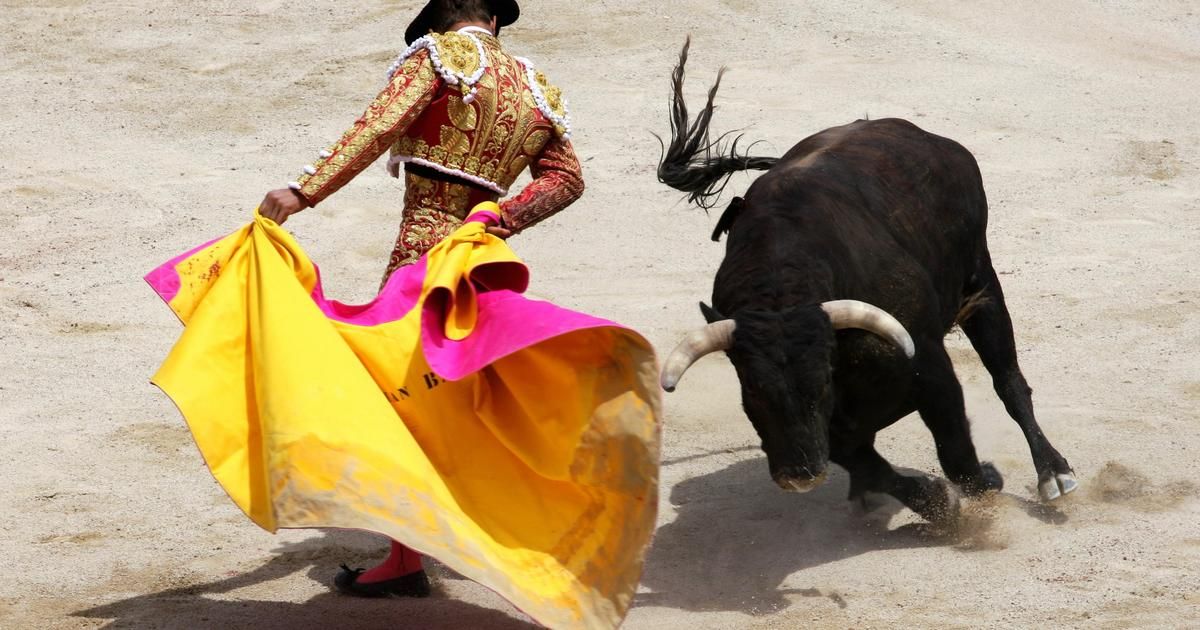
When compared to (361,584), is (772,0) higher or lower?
higher

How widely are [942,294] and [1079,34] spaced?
5.47m

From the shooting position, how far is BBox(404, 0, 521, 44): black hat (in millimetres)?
4035

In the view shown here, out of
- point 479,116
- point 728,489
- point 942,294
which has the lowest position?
point 728,489

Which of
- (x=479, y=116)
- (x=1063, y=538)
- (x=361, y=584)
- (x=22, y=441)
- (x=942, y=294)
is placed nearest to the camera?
(x=479, y=116)

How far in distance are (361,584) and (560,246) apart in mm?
3759

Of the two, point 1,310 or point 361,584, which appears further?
point 1,310

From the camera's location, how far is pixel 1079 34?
10.0m

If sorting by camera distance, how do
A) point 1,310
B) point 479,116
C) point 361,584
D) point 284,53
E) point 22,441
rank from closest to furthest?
point 479,116 < point 361,584 < point 22,441 < point 1,310 < point 284,53

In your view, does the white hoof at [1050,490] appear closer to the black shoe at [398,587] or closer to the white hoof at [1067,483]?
the white hoof at [1067,483]

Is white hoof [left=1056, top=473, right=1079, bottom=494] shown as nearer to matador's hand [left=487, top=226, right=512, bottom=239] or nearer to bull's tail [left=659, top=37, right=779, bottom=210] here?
bull's tail [left=659, top=37, right=779, bottom=210]

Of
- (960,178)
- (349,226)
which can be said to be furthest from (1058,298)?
(349,226)

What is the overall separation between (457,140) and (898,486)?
1.83m

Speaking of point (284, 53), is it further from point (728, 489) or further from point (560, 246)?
point (728, 489)

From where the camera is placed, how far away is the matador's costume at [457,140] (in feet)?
12.4
